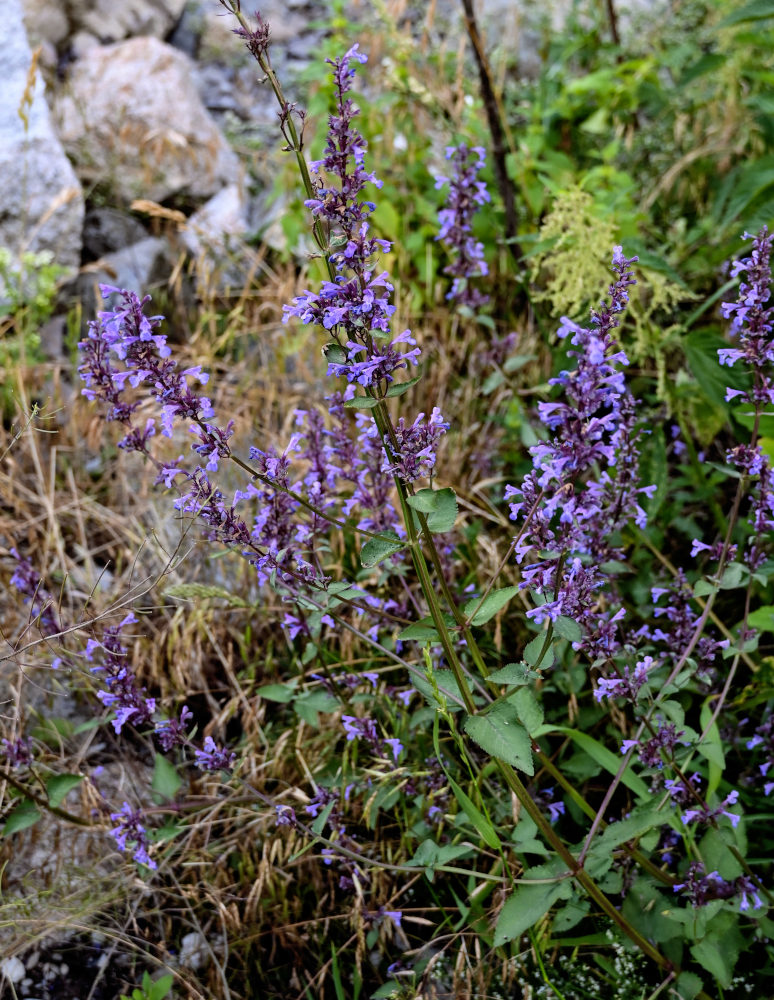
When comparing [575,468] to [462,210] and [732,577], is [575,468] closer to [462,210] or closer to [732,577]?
[732,577]

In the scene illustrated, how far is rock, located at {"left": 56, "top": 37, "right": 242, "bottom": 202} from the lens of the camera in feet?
16.0

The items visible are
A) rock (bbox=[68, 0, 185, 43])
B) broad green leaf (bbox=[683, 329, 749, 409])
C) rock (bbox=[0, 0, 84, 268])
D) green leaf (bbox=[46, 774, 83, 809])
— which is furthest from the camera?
Result: rock (bbox=[68, 0, 185, 43])

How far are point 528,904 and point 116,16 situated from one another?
19.1ft

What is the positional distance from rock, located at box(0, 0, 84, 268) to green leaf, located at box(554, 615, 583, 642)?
12.5ft

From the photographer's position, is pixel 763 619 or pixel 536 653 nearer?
pixel 536 653

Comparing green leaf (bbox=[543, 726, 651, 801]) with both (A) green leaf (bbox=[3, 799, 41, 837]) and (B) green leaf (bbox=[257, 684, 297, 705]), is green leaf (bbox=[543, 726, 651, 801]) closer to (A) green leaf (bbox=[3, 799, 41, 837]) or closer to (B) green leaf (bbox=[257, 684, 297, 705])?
(B) green leaf (bbox=[257, 684, 297, 705])

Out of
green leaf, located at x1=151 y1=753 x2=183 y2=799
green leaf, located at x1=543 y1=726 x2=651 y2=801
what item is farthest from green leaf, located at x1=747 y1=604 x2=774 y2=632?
green leaf, located at x1=151 y1=753 x2=183 y2=799

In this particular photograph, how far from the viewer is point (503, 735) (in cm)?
158

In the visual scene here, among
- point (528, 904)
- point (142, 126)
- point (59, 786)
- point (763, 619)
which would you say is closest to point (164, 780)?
point (59, 786)

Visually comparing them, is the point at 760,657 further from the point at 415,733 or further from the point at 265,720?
the point at 265,720

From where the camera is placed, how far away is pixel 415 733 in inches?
101

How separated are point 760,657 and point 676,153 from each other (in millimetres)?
2602

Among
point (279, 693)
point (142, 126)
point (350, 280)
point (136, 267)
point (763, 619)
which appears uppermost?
point (350, 280)

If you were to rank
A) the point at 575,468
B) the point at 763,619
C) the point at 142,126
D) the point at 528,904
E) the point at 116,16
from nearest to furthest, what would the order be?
the point at 575,468 < the point at 528,904 < the point at 763,619 < the point at 142,126 < the point at 116,16
